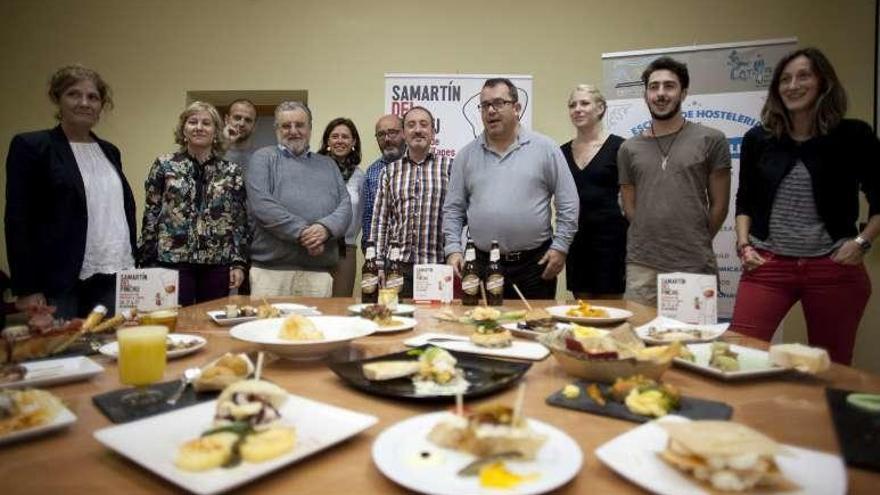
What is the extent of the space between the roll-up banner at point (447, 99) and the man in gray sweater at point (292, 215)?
134cm

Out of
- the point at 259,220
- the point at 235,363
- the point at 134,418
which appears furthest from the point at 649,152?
the point at 134,418

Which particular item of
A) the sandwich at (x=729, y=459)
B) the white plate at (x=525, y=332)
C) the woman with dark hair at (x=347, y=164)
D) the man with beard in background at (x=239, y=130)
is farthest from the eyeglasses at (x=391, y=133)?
the sandwich at (x=729, y=459)

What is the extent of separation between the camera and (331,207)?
300 centimetres

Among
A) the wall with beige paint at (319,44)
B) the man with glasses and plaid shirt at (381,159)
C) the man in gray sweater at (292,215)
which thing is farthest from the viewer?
the wall with beige paint at (319,44)

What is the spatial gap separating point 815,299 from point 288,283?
2401 mm

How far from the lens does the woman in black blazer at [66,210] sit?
2229mm

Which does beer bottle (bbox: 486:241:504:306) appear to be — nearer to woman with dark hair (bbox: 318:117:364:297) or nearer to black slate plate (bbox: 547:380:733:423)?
black slate plate (bbox: 547:380:733:423)

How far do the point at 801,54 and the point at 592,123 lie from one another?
111 centimetres

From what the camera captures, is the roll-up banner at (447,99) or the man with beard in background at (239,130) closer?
the man with beard in background at (239,130)

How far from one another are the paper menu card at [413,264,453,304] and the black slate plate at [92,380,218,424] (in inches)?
48.2

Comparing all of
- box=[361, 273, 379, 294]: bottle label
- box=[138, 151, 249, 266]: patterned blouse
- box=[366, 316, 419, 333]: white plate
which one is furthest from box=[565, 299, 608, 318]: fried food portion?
box=[138, 151, 249, 266]: patterned blouse

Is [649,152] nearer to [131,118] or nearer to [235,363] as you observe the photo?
[235,363]

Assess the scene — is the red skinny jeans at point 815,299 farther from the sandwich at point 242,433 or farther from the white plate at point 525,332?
the sandwich at point 242,433

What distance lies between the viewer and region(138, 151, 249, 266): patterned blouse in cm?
262
